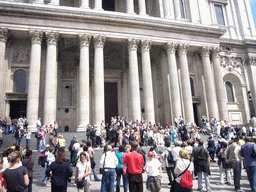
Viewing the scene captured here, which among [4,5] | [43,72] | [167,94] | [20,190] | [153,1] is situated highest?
[153,1]

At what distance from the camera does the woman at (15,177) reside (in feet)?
14.2

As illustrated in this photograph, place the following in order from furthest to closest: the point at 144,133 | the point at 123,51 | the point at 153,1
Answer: the point at 153,1 < the point at 123,51 < the point at 144,133

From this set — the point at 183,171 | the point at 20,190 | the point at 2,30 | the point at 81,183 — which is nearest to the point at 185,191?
the point at 183,171

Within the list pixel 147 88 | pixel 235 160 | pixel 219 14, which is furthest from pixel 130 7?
pixel 235 160

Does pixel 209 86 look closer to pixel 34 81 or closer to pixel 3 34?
pixel 34 81

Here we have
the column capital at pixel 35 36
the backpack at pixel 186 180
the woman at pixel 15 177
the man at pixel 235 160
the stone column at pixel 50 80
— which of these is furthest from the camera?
the column capital at pixel 35 36

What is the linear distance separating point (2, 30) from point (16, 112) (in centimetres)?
875

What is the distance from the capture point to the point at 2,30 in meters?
20.2

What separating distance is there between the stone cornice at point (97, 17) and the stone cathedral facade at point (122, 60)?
0.33 ft

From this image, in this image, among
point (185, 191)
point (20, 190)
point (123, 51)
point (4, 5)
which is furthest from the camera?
point (123, 51)

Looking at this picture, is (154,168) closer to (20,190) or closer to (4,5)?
(20,190)

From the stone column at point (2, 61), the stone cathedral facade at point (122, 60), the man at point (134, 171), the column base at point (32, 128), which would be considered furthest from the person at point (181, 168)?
the stone column at point (2, 61)

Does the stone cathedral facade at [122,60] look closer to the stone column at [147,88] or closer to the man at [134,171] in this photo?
the stone column at [147,88]

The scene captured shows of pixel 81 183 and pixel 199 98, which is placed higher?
pixel 199 98
